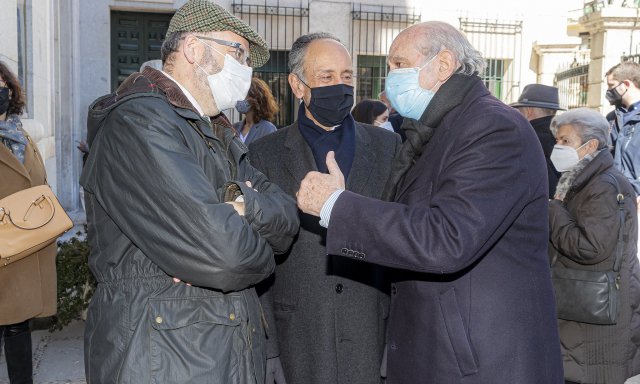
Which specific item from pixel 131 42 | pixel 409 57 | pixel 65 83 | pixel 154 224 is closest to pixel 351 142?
pixel 409 57

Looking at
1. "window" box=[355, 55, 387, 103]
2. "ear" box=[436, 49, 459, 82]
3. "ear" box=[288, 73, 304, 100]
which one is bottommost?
"ear" box=[288, 73, 304, 100]

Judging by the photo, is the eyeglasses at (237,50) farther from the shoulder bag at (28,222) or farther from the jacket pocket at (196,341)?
the shoulder bag at (28,222)

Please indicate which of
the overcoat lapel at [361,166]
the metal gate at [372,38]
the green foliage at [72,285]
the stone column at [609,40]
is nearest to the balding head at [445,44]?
the overcoat lapel at [361,166]

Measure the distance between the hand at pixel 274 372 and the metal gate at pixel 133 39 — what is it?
1034 cm

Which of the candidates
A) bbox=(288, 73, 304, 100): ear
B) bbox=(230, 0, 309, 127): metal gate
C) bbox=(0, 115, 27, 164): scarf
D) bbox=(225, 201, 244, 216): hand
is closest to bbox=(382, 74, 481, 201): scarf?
bbox=(225, 201, 244, 216): hand

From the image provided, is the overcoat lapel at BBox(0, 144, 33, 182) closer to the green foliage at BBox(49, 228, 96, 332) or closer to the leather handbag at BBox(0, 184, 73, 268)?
the leather handbag at BBox(0, 184, 73, 268)

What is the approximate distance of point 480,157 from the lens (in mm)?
2268

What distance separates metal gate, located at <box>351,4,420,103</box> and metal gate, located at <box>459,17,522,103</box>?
139 cm

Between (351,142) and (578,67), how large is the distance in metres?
12.8

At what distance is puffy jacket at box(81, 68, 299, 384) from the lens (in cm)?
216

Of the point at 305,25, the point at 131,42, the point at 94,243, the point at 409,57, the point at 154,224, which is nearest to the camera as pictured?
the point at 154,224

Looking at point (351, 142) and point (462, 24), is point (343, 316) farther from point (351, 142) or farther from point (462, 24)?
point (462, 24)

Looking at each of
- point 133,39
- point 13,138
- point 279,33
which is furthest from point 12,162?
point 279,33

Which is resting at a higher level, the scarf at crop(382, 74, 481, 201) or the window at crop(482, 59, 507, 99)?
the window at crop(482, 59, 507, 99)
